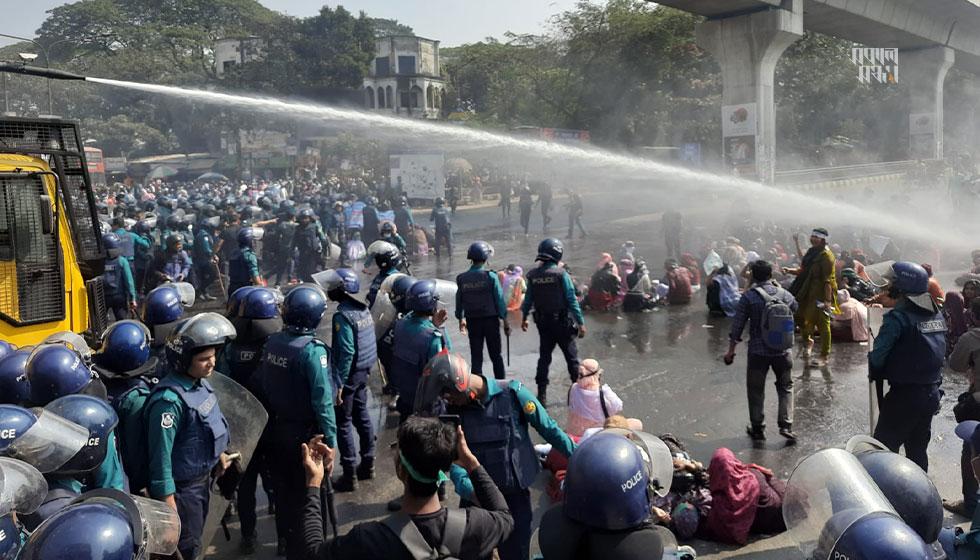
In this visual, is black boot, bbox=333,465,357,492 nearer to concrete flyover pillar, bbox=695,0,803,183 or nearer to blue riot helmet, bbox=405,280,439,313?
blue riot helmet, bbox=405,280,439,313

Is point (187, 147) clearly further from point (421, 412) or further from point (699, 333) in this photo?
point (421, 412)

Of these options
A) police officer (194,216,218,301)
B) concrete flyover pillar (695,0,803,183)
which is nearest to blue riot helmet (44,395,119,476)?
police officer (194,216,218,301)

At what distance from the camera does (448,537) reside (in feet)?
8.59

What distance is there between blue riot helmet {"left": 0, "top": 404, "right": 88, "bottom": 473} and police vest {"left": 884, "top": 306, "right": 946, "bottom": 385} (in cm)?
532

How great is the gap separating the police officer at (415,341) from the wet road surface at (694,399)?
1.01m

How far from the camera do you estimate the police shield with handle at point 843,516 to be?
7.13 feet

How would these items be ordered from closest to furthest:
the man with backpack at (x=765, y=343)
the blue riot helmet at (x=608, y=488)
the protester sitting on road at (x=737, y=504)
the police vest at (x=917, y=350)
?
1. the blue riot helmet at (x=608, y=488)
2. the protester sitting on road at (x=737, y=504)
3. the police vest at (x=917, y=350)
4. the man with backpack at (x=765, y=343)

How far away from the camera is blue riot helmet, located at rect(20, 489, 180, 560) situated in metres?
2.20

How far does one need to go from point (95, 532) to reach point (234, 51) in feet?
254

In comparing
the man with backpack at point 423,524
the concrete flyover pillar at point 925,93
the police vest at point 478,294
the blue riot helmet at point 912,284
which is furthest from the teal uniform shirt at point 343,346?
the concrete flyover pillar at point 925,93

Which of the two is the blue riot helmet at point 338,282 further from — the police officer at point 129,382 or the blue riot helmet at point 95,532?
the blue riot helmet at point 95,532

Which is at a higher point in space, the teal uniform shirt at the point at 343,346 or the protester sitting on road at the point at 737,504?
the teal uniform shirt at the point at 343,346

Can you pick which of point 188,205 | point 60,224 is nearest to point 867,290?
point 60,224

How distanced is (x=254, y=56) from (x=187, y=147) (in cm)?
1002
